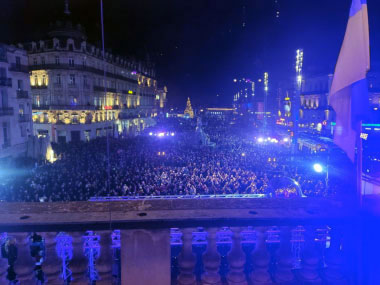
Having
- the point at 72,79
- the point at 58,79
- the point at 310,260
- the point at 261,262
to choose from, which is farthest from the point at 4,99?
the point at 310,260

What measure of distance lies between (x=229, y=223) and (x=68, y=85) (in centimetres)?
4434

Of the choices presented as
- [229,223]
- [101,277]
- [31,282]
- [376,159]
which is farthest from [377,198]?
[376,159]

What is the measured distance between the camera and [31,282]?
9.41 feet

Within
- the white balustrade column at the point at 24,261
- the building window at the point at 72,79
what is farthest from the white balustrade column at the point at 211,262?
the building window at the point at 72,79

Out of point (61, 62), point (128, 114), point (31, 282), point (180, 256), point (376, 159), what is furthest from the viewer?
point (128, 114)

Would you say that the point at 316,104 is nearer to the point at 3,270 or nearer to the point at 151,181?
the point at 151,181

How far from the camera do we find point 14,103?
2738cm

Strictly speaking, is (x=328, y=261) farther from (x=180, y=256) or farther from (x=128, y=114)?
(x=128, y=114)

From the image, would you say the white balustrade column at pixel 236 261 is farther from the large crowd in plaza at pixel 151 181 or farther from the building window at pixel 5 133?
the building window at pixel 5 133

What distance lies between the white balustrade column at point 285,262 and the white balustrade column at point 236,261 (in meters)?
0.40

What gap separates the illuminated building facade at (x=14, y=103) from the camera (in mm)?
25500

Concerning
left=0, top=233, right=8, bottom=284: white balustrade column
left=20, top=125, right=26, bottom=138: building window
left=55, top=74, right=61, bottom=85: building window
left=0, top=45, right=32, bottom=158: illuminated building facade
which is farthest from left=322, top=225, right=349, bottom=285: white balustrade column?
left=55, top=74, right=61, bottom=85: building window

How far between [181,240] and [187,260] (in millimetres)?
212

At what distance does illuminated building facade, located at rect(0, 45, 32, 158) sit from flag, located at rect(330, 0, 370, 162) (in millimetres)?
27753
